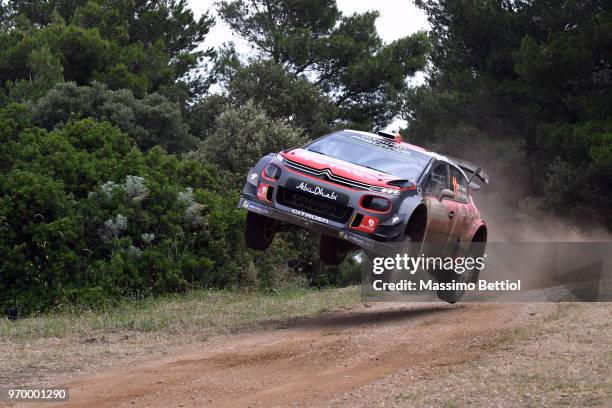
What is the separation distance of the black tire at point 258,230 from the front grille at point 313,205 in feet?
3.15

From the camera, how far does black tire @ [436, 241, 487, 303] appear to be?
14.1 metres

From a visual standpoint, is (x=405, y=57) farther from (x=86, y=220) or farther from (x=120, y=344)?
(x=120, y=344)

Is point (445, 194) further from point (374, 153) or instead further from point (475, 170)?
point (475, 170)

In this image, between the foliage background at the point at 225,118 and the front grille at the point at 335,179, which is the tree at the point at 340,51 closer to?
the foliage background at the point at 225,118

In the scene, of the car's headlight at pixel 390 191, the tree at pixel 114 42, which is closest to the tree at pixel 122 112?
the tree at pixel 114 42

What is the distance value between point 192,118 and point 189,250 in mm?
26212

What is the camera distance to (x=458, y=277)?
14188mm

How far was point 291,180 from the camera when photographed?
12.1 m

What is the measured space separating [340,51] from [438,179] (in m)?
32.4

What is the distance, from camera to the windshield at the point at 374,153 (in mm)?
12883

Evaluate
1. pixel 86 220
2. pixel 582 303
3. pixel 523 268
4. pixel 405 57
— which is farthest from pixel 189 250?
pixel 405 57

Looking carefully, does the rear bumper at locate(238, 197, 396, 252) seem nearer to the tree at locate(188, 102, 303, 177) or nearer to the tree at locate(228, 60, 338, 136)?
the tree at locate(188, 102, 303, 177)

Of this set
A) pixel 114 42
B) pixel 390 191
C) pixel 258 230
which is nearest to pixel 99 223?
pixel 258 230

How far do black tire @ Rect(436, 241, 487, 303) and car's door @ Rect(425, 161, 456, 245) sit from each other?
0.82 metres
